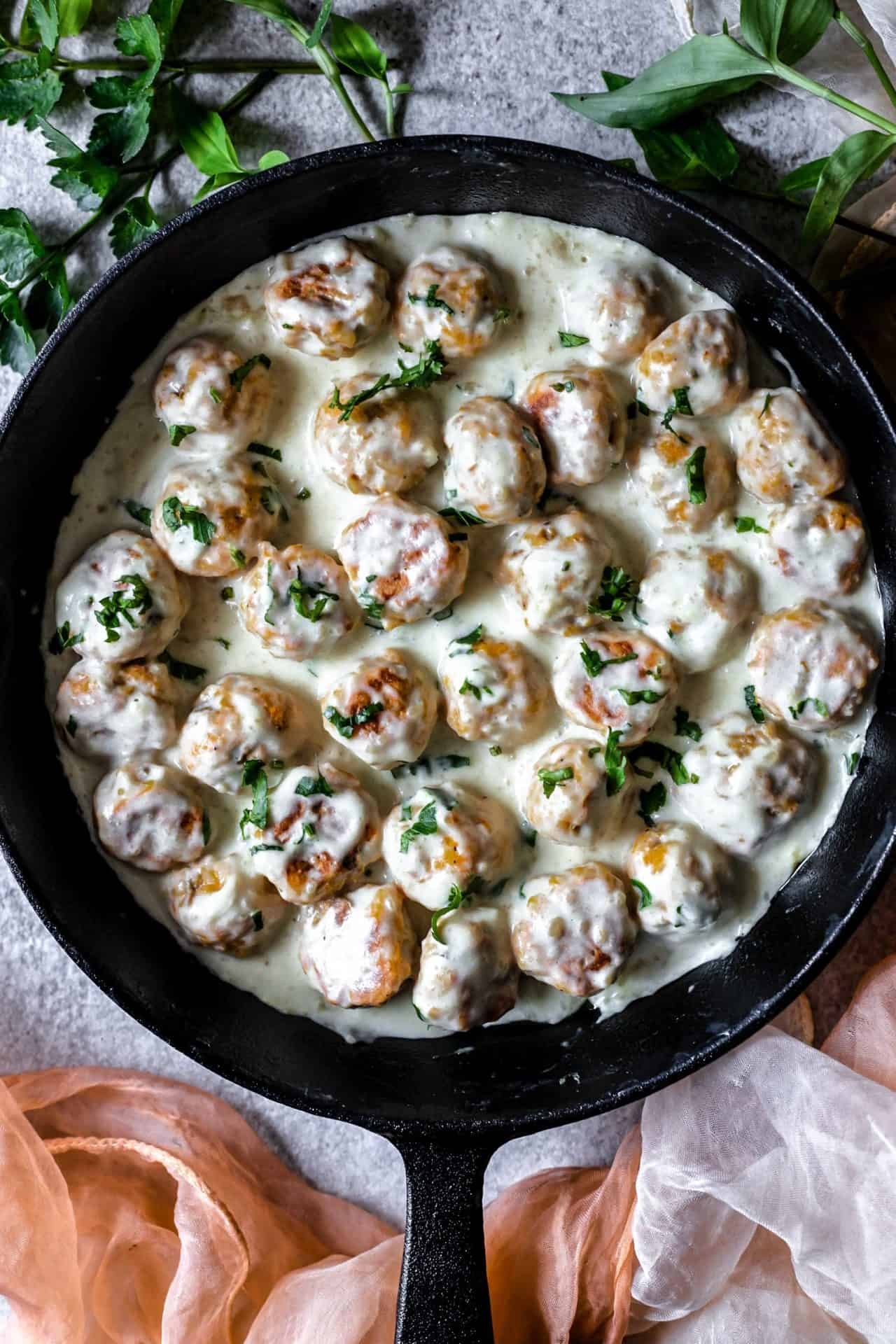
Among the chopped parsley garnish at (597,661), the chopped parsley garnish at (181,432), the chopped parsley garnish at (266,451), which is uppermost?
the chopped parsley garnish at (181,432)

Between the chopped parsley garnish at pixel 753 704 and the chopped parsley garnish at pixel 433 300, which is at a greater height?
the chopped parsley garnish at pixel 433 300

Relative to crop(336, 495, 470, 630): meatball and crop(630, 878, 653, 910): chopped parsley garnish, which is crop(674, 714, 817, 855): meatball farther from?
crop(336, 495, 470, 630): meatball

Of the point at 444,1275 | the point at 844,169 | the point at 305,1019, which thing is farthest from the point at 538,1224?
the point at 844,169

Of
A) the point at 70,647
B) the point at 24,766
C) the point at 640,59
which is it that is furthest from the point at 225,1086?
the point at 640,59

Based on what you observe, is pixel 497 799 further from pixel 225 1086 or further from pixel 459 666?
pixel 225 1086

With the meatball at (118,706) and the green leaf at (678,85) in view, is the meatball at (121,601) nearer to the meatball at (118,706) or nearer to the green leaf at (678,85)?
the meatball at (118,706)

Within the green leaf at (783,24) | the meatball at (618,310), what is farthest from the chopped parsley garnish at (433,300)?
the green leaf at (783,24)
